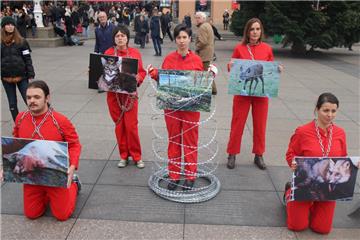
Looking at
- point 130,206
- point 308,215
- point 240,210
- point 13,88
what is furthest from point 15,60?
point 308,215

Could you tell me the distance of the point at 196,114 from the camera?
14.3 ft

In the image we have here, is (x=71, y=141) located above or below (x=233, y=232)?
above

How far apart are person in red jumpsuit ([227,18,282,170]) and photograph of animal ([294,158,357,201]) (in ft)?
4.95

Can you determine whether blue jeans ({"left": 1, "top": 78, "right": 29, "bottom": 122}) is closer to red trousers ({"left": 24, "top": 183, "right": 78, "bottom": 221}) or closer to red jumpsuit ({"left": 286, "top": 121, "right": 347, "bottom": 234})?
red trousers ({"left": 24, "top": 183, "right": 78, "bottom": 221})

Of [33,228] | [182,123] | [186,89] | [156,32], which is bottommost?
[33,228]

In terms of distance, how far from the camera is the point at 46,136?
3.71 m

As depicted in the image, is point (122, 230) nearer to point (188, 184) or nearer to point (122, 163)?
point (188, 184)

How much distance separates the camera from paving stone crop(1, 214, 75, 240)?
141 inches

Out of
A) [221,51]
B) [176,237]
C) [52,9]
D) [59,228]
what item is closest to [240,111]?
[176,237]

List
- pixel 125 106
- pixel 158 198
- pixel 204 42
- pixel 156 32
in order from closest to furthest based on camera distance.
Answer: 1. pixel 158 198
2. pixel 125 106
3. pixel 204 42
4. pixel 156 32

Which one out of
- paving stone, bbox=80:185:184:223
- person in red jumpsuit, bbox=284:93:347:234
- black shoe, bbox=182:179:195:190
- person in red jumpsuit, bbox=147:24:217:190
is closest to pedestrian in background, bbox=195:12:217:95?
person in red jumpsuit, bbox=147:24:217:190

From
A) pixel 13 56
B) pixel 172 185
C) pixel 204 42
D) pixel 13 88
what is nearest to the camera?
pixel 172 185

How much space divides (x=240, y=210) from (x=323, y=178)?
0.98 m

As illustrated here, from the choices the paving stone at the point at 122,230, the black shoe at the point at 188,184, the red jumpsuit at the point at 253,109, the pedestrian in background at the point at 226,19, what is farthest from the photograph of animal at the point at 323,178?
the pedestrian in background at the point at 226,19
